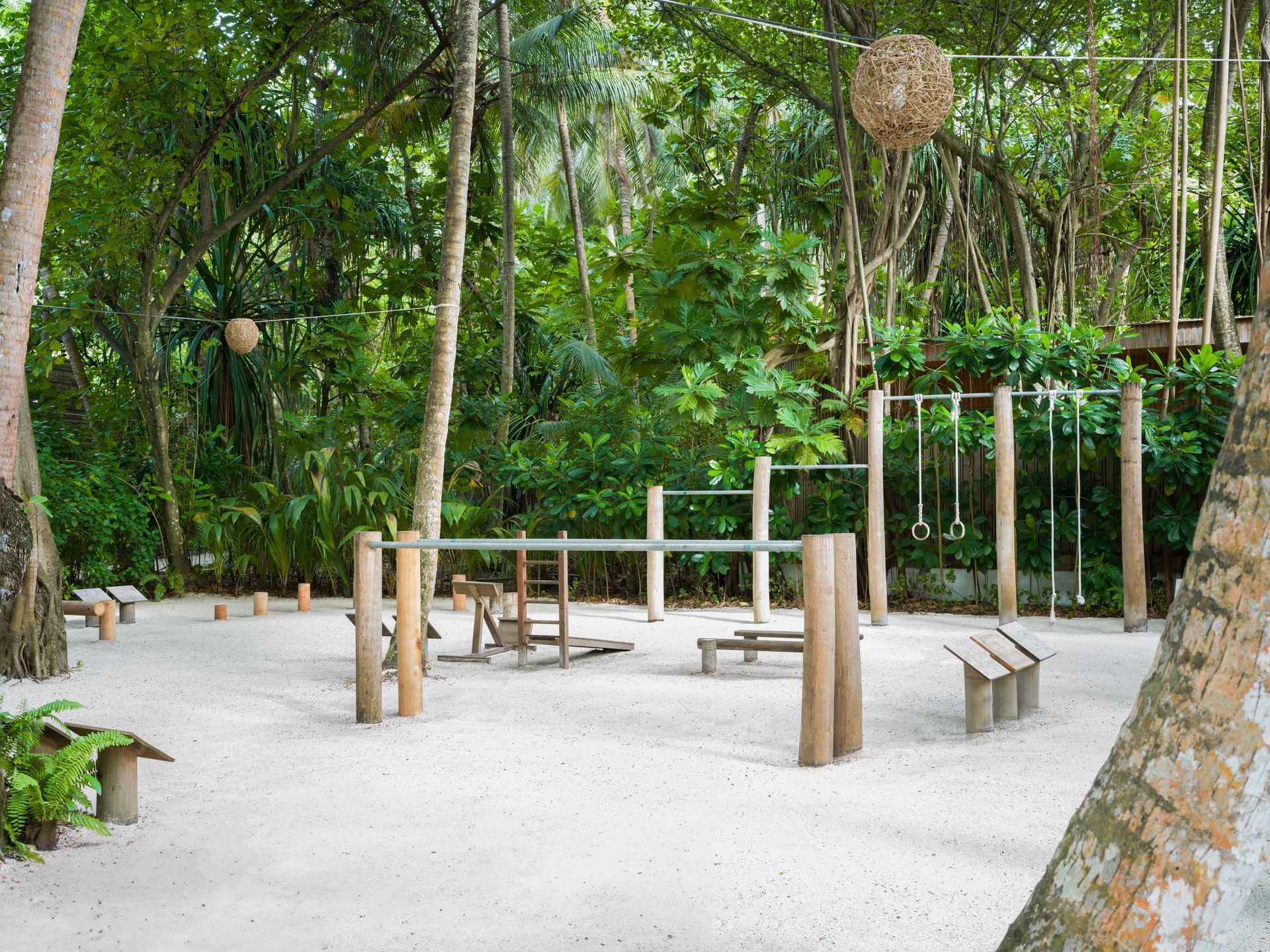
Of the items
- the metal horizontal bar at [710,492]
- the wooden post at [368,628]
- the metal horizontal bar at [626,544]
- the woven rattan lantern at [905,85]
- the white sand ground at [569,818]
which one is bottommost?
the white sand ground at [569,818]

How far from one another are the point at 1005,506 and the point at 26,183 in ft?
20.4

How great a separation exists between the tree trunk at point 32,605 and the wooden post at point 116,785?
2.40 meters

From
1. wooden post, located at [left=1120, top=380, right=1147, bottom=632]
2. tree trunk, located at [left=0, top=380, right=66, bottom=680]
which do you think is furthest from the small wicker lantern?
wooden post, located at [left=1120, top=380, right=1147, bottom=632]

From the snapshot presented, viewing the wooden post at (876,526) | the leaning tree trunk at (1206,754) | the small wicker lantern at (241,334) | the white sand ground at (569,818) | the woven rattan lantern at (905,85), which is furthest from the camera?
the small wicker lantern at (241,334)

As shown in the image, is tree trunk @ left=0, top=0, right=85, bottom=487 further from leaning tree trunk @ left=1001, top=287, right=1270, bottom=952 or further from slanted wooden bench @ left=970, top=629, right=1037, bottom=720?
leaning tree trunk @ left=1001, top=287, right=1270, bottom=952

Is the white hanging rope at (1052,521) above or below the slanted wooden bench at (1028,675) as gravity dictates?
above

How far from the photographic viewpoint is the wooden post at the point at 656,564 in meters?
8.15

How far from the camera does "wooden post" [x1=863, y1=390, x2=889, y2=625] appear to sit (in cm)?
762

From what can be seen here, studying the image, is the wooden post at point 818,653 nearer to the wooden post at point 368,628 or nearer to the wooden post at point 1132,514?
the wooden post at point 368,628

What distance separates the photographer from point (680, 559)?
9.47 meters

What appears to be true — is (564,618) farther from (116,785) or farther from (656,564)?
(116,785)

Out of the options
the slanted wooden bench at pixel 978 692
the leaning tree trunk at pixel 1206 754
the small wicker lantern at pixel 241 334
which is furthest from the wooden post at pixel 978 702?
the small wicker lantern at pixel 241 334

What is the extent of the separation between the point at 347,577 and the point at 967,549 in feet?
18.5

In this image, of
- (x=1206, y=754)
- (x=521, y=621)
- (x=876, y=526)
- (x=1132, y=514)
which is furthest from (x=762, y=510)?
(x=1206, y=754)
